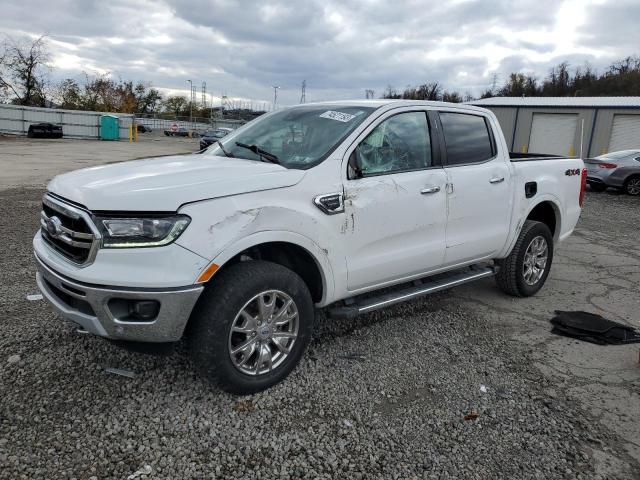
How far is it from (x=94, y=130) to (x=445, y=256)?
47.1 m

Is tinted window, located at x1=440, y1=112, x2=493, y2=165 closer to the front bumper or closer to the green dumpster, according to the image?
the front bumper

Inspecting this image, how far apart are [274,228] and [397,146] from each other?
53.8 inches

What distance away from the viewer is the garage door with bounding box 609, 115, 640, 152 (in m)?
→ 27.6

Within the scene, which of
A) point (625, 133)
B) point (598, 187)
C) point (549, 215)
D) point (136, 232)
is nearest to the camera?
point (136, 232)

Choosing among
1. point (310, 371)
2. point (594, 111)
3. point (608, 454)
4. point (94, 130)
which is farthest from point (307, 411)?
point (94, 130)

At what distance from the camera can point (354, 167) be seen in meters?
3.48

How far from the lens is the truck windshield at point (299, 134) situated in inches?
139

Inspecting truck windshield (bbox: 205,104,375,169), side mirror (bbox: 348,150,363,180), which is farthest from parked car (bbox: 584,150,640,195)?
side mirror (bbox: 348,150,363,180)

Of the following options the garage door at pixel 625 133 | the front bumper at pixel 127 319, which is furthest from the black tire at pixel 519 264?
the garage door at pixel 625 133

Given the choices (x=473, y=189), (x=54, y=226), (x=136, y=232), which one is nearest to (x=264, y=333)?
(x=136, y=232)

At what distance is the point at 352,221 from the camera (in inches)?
134

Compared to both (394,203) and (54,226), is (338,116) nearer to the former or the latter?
(394,203)

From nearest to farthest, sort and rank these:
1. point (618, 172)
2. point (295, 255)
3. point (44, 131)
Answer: point (295, 255) → point (618, 172) → point (44, 131)

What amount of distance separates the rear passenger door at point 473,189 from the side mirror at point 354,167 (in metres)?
0.94
